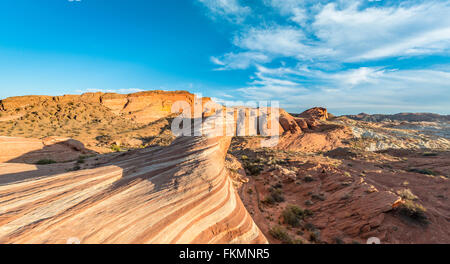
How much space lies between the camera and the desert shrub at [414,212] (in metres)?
6.30

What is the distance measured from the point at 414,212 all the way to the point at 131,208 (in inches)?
372

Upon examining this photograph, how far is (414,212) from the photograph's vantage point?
21.1 feet

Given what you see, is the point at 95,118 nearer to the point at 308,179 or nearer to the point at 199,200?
the point at 308,179

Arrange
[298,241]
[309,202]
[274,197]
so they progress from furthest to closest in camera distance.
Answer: [274,197] < [309,202] < [298,241]

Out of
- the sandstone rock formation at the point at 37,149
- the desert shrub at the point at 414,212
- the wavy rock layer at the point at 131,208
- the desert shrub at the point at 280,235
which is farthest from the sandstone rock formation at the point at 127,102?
the desert shrub at the point at 414,212

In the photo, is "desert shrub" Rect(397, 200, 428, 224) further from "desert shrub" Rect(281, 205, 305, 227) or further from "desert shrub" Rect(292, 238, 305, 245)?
"desert shrub" Rect(292, 238, 305, 245)

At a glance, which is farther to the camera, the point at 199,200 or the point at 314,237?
Answer: the point at 314,237

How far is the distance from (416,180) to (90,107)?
5473 cm

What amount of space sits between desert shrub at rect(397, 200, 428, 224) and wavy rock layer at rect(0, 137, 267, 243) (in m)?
6.54

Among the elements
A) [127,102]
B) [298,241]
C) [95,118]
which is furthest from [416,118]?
[95,118]

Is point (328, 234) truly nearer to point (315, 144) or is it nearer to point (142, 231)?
point (142, 231)

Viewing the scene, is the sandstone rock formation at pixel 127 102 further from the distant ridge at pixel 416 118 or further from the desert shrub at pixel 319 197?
the distant ridge at pixel 416 118

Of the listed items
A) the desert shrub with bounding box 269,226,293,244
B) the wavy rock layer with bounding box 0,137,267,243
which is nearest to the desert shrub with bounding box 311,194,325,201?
the desert shrub with bounding box 269,226,293,244

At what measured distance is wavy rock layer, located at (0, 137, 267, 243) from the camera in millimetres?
2844
